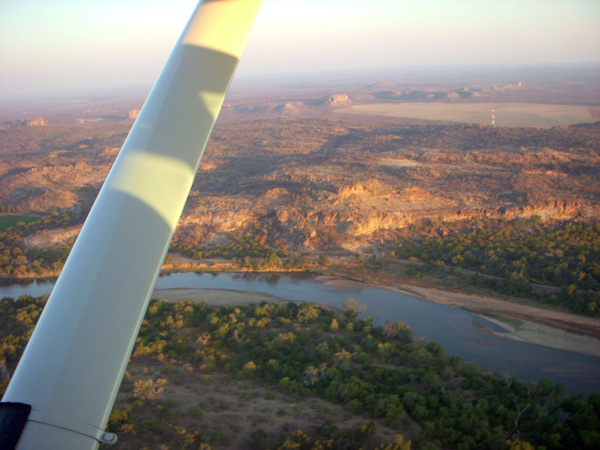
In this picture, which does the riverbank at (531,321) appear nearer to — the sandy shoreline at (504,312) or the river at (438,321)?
the sandy shoreline at (504,312)

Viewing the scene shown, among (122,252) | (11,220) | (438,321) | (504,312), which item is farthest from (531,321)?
(11,220)

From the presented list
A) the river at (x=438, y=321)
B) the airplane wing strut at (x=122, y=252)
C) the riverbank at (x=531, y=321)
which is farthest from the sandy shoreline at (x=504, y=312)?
the airplane wing strut at (x=122, y=252)

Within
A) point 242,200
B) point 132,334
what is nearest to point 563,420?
point 132,334

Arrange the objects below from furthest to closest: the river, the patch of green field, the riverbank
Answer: the patch of green field, the riverbank, the river

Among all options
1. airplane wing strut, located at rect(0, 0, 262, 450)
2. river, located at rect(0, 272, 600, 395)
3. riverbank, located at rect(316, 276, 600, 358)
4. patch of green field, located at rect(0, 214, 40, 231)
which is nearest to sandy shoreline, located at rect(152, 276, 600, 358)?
riverbank, located at rect(316, 276, 600, 358)

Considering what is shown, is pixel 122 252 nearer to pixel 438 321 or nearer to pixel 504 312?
pixel 438 321

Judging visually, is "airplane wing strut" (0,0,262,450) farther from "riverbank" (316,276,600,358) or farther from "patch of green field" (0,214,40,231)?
"patch of green field" (0,214,40,231)
